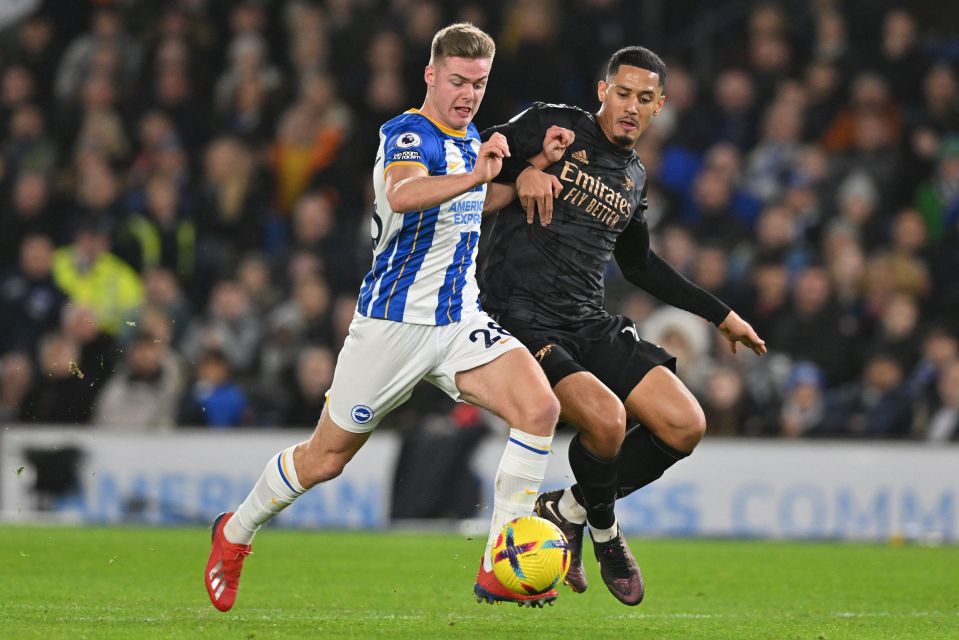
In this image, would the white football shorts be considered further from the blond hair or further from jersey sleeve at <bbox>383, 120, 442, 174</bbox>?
the blond hair

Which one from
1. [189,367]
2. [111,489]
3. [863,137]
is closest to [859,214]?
[863,137]

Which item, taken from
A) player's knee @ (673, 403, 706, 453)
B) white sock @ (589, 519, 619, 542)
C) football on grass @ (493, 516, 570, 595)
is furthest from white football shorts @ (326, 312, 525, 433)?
white sock @ (589, 519, 619, 542)

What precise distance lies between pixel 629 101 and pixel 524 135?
1.62ft

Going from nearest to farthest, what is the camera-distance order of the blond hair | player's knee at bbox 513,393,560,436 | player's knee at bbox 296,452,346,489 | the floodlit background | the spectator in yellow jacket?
player's knee at bbox 513,393,560,436 < the blond hair < player's knee at bbox 296,452,346,489 < the floodlit background < the spectator in yellow jacket

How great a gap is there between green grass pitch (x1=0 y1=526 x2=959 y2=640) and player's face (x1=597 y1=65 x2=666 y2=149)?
216cm

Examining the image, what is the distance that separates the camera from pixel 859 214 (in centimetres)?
1375

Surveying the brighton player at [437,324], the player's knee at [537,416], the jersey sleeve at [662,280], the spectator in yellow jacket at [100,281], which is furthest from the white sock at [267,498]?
the spectator in yellow jacket at [100,281]

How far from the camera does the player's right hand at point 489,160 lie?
19.2 ft

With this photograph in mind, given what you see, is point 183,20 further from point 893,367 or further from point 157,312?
point 893,367

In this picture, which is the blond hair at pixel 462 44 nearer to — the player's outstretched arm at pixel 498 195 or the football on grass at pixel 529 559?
the player's outstretched arm at pixel 498 195

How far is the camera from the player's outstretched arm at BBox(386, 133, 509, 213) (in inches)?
231

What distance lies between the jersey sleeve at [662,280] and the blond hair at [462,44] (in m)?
1.50

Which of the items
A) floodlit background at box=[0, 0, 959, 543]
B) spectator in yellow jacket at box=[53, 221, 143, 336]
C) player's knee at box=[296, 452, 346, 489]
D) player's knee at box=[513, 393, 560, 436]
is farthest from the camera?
spectator in yellow jacket at box=[53, 221, 143, 336]

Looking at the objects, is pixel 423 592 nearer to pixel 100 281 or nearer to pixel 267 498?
pixel 267 498
